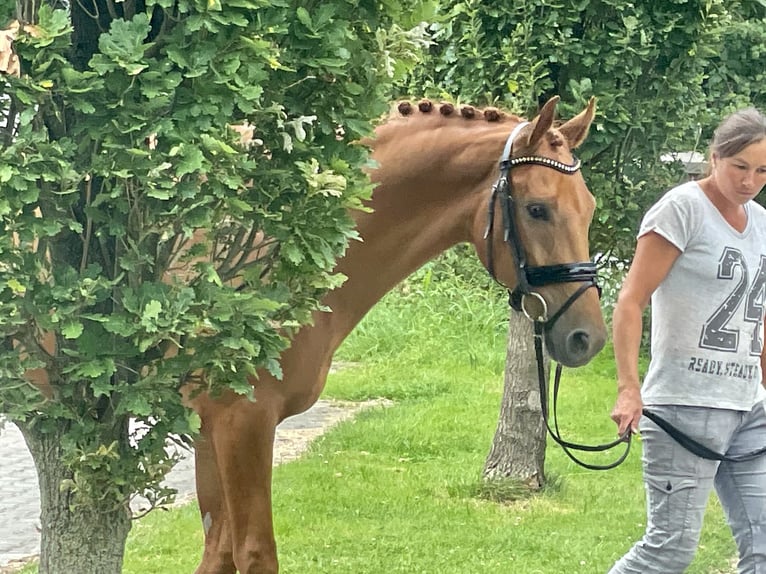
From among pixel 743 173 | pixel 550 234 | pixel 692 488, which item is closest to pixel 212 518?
pixel 550 234

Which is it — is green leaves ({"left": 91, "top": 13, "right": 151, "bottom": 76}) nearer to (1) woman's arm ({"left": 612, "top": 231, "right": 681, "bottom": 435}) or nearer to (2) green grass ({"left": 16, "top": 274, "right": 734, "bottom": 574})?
(1) woman's arm ({"left": 612, "top": 231, "right": 681, "bottom": 435})

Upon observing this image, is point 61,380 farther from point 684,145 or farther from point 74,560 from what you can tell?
point 684,145

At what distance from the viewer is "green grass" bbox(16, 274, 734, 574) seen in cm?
537

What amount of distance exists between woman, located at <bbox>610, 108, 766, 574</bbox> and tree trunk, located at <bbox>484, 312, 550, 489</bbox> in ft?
9.33

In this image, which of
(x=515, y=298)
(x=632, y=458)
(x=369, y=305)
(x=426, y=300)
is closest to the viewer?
(x=515, y=298)

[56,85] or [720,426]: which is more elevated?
[56,85]

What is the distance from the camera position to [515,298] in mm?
3891

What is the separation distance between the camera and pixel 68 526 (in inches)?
112

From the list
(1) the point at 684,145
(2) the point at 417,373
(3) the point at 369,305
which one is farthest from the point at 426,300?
(3) the point at 369,305

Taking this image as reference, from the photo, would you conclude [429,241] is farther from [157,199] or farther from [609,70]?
[157,199]

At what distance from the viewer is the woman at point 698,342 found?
3404 mm

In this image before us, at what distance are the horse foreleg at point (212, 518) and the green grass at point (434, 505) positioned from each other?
0.87 metres

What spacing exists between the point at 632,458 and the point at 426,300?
554 cm

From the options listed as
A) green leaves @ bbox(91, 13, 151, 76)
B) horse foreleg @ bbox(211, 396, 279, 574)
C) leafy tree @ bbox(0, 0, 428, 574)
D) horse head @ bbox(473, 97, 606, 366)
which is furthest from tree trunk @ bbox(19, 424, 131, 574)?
horse head @ bbox(473, 97, 606, 366)
